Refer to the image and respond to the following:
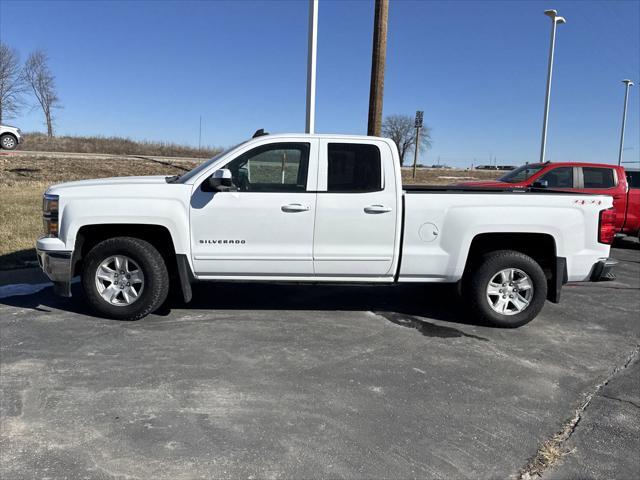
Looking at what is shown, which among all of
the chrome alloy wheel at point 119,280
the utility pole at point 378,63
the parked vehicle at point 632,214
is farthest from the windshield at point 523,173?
the chrome alloy wheel at point 119,280

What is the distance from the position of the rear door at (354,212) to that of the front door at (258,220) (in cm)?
12

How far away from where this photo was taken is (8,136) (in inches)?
875

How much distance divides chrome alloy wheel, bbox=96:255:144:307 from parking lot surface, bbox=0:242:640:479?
0.93 feet

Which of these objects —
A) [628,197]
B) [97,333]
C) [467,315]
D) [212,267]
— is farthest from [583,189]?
[97,333]

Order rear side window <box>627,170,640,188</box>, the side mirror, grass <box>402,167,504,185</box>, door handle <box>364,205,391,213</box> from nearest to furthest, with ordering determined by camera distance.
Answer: the side mirror < door handle <box>364,205,391,213</box> < rear side window <box>627,170,640,188</box> < grass <box>402,167,504,185</box>

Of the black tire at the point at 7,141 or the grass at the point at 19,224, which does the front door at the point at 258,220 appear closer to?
the grass at the point at 19,224

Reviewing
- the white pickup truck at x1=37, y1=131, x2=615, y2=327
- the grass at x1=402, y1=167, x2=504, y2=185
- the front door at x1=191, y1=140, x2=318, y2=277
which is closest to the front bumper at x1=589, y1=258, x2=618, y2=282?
the white pickup truck at x1=37, y1=131, x2=615, y2=327

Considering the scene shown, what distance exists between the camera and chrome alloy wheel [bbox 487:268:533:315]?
5602 mm

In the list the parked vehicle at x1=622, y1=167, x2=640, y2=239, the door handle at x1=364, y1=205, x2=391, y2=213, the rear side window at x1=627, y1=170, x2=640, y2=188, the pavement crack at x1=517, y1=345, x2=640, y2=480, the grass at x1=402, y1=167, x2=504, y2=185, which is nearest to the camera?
the pavement crack at x1=517, y1=345, x2=640, y2=480

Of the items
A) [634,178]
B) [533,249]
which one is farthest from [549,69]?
[533,249]

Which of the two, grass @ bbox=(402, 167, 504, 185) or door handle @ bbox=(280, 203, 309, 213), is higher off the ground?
grass @ bbox=(402, 167, 504, 185)

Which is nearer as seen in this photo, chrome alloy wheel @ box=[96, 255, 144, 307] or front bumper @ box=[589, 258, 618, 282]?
chrome alloy wheel @ box=[96, 255, 144, 307]

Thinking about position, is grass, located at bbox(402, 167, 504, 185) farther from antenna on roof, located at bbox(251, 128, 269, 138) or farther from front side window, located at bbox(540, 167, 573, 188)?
antenna on roof, located at bbox(251, 128, 269, 138)

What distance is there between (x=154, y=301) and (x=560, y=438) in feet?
12.6
